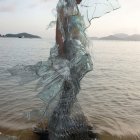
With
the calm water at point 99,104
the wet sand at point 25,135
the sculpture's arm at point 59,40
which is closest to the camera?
the sculpture's arm at point 59,40

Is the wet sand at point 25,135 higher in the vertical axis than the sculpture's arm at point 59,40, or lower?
lower

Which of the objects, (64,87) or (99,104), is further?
(99,104)

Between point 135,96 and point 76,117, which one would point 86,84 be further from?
point 76,117

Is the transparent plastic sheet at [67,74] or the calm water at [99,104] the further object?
the calm water at [99,104]

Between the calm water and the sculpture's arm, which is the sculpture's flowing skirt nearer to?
the sculpture's arm

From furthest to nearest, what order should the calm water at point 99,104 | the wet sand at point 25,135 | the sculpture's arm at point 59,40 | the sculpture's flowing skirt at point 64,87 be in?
the calm water at point 99,104 < the wet sand at point 25,135 < the sculpture's arm at point 59,40 < the sculpture's flowing skirt at point 64,87

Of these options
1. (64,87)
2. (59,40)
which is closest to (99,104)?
(64,87)

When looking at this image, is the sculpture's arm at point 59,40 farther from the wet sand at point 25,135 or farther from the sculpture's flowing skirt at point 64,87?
the wet sand at point 25,135

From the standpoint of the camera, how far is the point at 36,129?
7.54 meters

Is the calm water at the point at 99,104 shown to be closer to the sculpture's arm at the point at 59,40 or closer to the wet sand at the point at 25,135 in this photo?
the wet sand at the point at 25,135

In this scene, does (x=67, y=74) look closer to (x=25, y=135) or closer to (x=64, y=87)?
(x=64, y=87)

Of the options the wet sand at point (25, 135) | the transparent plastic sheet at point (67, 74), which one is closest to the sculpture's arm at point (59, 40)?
the transparent plastic sheet at point (67, 74)

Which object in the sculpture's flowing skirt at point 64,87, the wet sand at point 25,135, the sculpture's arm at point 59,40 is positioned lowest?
the wet sand at point 25,135

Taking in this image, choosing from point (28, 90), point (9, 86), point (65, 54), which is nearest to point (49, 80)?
point (65, 54)
